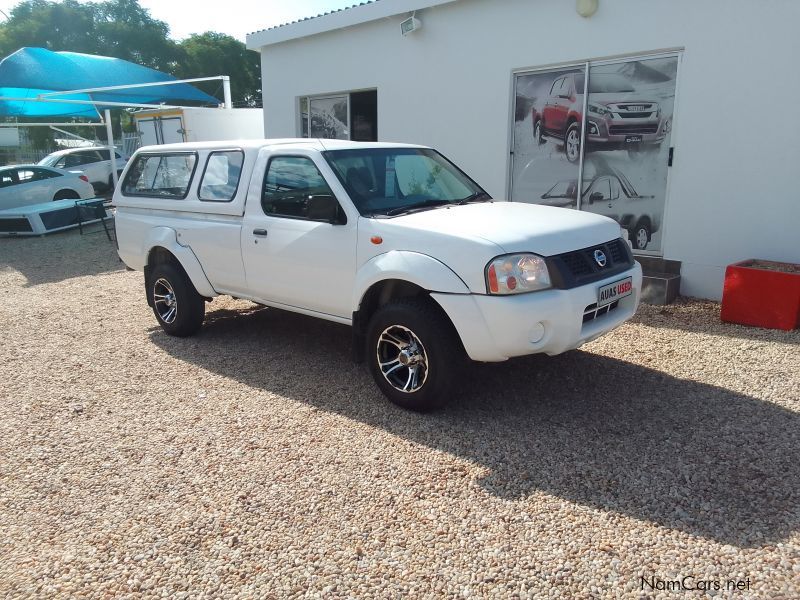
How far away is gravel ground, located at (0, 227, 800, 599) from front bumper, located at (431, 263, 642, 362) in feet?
1.87

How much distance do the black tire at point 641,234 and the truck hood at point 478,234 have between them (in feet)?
11.0

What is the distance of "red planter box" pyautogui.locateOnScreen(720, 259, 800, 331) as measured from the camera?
5.88 m

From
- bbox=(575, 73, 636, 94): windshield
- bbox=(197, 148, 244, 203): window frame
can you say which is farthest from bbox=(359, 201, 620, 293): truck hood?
bbox=(575, 73, 636, 94): windshield

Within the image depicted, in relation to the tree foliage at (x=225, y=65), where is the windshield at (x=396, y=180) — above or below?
below

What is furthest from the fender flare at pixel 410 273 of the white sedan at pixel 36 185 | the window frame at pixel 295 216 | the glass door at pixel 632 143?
the white sedan at pixel 36 185

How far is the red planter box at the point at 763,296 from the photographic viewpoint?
588 centimetres

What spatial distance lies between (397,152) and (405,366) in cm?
192

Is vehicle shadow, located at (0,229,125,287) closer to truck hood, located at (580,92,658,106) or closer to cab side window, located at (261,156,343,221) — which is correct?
cab side window, located at (261,156,343,221)

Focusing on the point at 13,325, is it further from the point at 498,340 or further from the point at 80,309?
the point at 498,340

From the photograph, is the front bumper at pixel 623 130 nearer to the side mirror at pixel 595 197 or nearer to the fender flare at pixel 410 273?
the side mirror at pixel 595 197

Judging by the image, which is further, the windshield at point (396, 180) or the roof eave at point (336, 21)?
the roof eave at point (336, 21)

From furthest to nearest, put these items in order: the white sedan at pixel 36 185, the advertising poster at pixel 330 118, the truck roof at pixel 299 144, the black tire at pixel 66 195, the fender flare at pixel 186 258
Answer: the black tire at pixel 66 195 < the white sedan at pixel 36 185 < the advertising poster at pixel 330 118 < the fender flare at pixel 186 258 < the truck roof at pixel 299 144

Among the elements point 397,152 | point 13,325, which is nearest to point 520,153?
point 397,152

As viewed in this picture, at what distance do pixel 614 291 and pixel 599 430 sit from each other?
904mm
